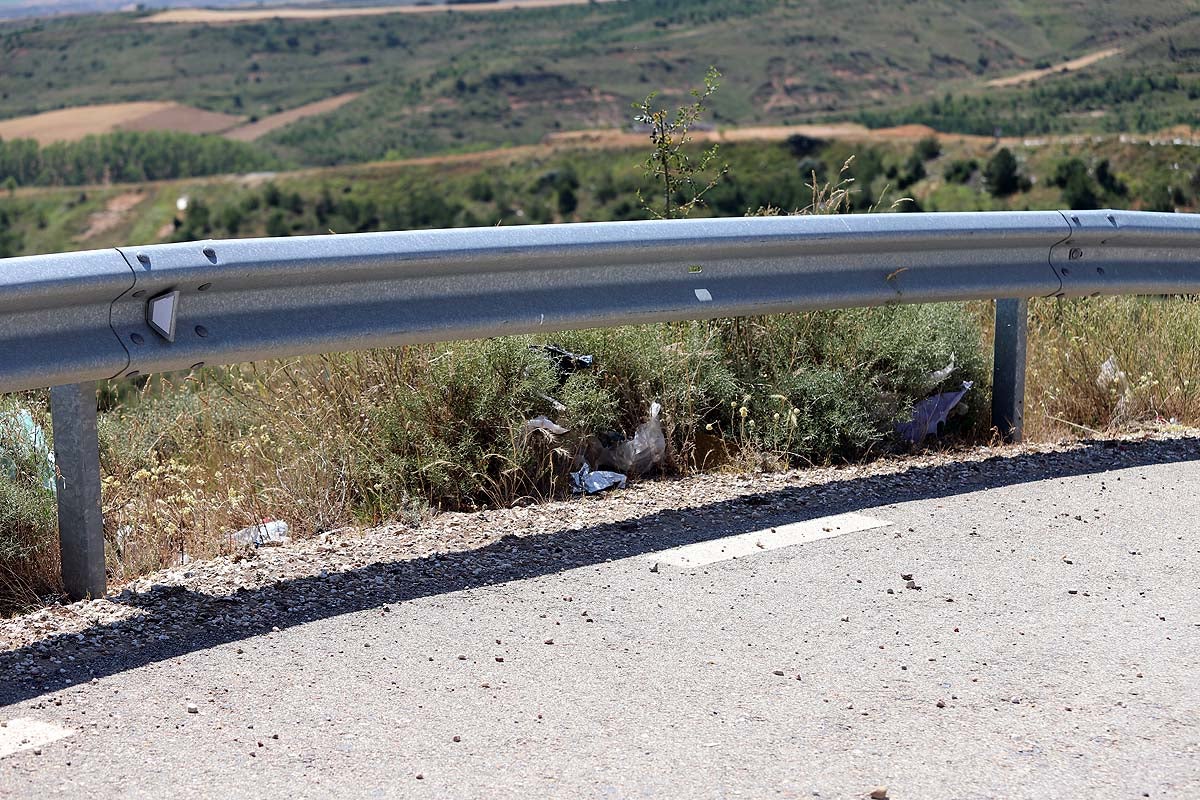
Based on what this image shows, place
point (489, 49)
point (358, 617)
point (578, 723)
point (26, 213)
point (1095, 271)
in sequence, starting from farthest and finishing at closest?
point (489, 49), point (26, 213), point (1095, 271), point (358, 617), point (578, 723)

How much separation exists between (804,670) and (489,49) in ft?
648

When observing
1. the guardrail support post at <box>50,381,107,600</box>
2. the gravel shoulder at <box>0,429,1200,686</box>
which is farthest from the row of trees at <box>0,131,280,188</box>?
the guardrail support post at <box>50,381,107,600</box>

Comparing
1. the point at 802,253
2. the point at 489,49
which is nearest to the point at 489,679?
the point at 802,253

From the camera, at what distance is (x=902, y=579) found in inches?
156

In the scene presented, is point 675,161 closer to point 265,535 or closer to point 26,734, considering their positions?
point 265,535

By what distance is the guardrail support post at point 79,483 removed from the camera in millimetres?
3725

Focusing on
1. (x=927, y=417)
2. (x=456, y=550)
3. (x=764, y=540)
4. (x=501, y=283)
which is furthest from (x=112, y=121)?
(x=764, y=540)

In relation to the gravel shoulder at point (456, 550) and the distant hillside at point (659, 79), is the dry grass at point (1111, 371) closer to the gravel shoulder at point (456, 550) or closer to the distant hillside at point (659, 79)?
the gravel shoulder at point (456, 550)

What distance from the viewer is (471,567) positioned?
4.10 meters

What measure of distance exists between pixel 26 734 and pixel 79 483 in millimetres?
928

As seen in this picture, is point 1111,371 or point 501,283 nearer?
point 501,283

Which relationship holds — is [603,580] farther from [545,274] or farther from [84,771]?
[84,771]

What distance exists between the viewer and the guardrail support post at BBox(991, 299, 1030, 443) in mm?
5586

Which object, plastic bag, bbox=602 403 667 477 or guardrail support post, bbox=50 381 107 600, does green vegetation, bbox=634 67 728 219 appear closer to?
plastic bag, bbox=602 403 667 477
